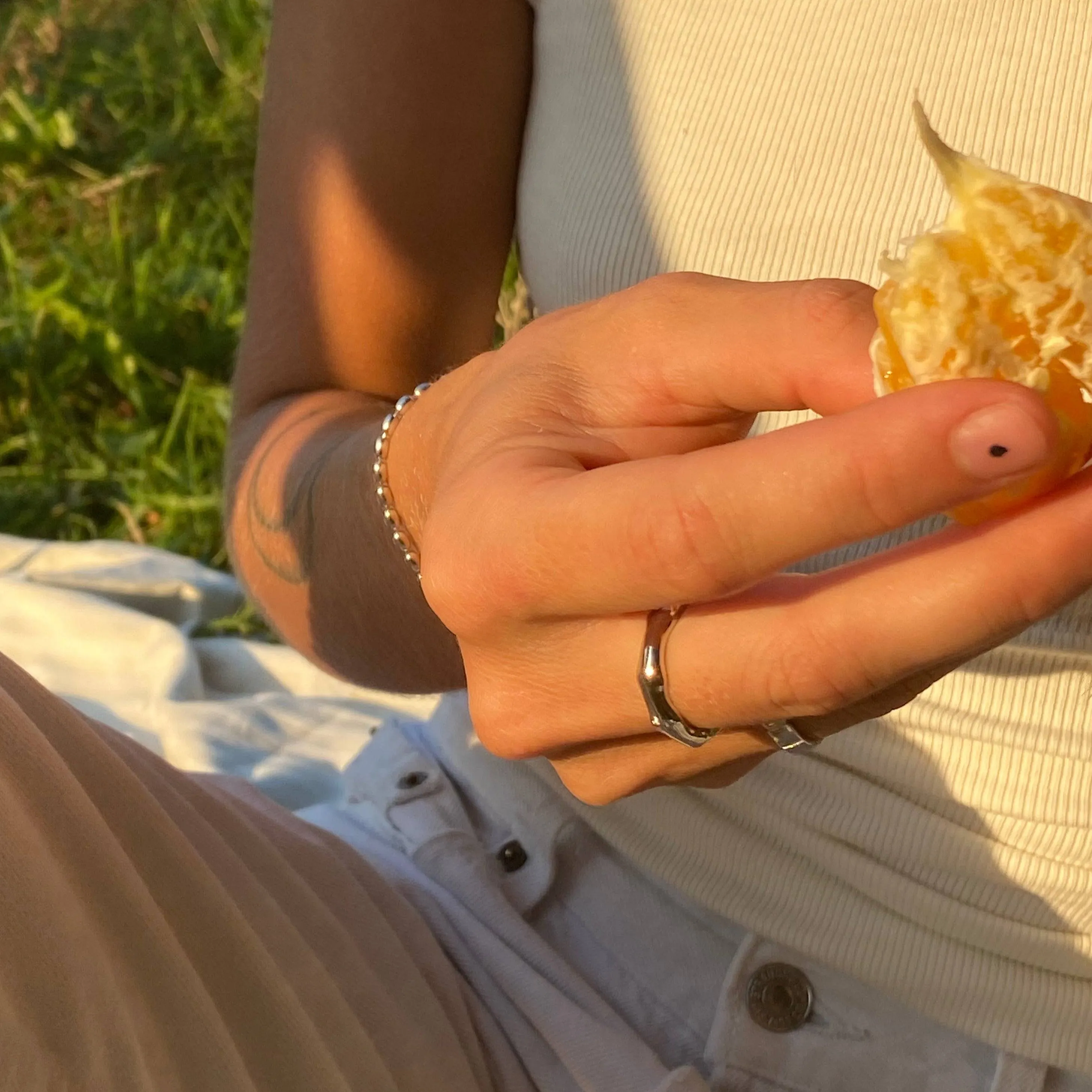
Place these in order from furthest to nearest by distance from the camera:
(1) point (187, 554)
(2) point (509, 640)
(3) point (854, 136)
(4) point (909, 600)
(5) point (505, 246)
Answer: (1) point (187, 554) < (5) point (505, 246) < (3) point (854, 136) < (2) point (509, 640) < (4) point (909, 600)

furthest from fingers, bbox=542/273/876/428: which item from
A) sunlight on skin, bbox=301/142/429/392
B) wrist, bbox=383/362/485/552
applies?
sunlight on skin, bbox=301/142/429/392

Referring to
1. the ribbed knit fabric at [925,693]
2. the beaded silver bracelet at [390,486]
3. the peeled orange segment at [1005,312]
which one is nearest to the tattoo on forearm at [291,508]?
the beaded silver bracelet at [390,486]

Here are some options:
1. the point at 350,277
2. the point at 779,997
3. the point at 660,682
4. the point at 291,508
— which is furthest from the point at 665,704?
the point at 350,277

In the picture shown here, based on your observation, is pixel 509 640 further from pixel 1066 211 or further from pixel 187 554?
pixel 187 554

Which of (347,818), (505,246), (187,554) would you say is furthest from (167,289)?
(347,818)

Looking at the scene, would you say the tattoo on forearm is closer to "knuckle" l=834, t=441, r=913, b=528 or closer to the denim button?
the denim button

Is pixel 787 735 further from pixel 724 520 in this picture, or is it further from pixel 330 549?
pixel 330 549
